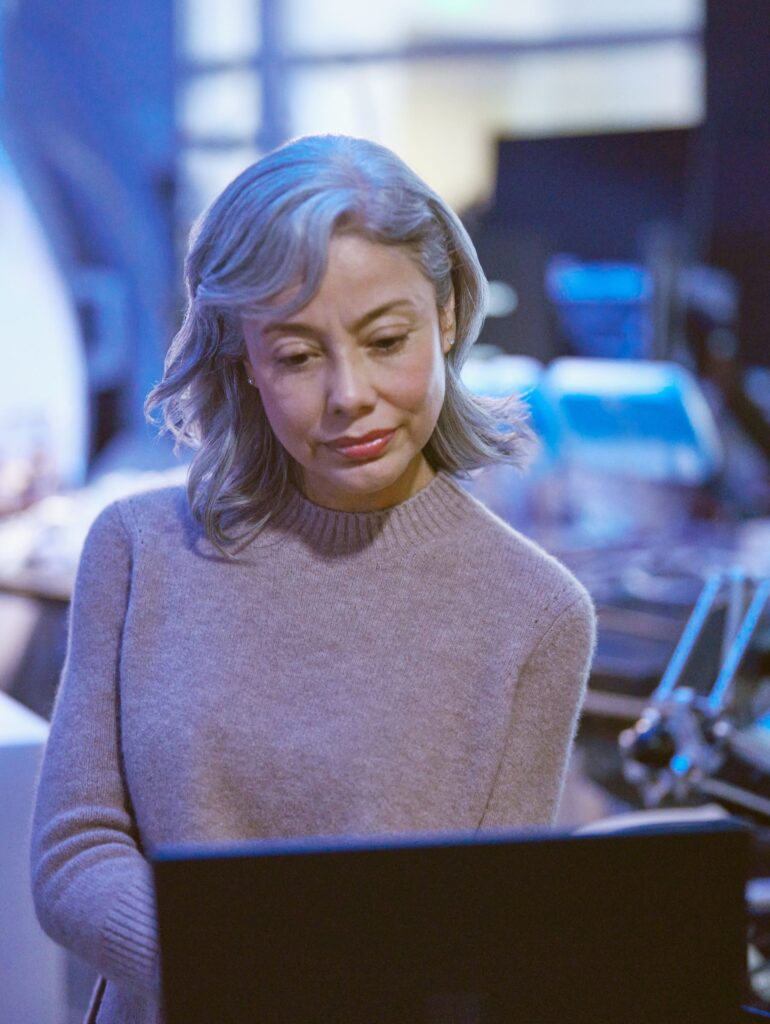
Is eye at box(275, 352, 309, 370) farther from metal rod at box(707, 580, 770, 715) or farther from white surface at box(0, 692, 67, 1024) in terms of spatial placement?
metal rod at box(707, 580, 770, 715)

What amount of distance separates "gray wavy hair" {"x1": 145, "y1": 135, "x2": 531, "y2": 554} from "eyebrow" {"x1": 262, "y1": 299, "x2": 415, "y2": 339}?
0.7 inches

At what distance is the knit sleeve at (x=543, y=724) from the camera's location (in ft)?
3.92

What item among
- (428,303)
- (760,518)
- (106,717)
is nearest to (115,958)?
(106,717)

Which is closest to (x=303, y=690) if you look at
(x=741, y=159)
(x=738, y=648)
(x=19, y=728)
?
(x=19, y=728)

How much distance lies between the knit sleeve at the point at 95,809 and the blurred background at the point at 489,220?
2.78 m

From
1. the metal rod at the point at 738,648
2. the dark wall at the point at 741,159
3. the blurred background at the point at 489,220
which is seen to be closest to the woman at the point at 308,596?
the metal rod at the point at 738,648

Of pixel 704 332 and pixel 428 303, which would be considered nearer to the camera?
pixel 428 303

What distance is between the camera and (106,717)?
1.22 meters

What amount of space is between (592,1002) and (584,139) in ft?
16.9

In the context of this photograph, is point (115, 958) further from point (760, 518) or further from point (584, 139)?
point (584, 139)

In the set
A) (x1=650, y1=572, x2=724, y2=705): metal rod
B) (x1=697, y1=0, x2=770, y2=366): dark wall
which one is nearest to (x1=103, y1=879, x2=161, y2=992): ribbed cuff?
(x1=650, y1=572, x2=724, y2=705): metal rod

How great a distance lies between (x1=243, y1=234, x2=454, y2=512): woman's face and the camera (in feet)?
3.62

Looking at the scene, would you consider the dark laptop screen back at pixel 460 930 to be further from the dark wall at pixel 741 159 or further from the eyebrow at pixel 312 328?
the dark wall at pixel 741 159

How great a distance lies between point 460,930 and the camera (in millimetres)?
843
